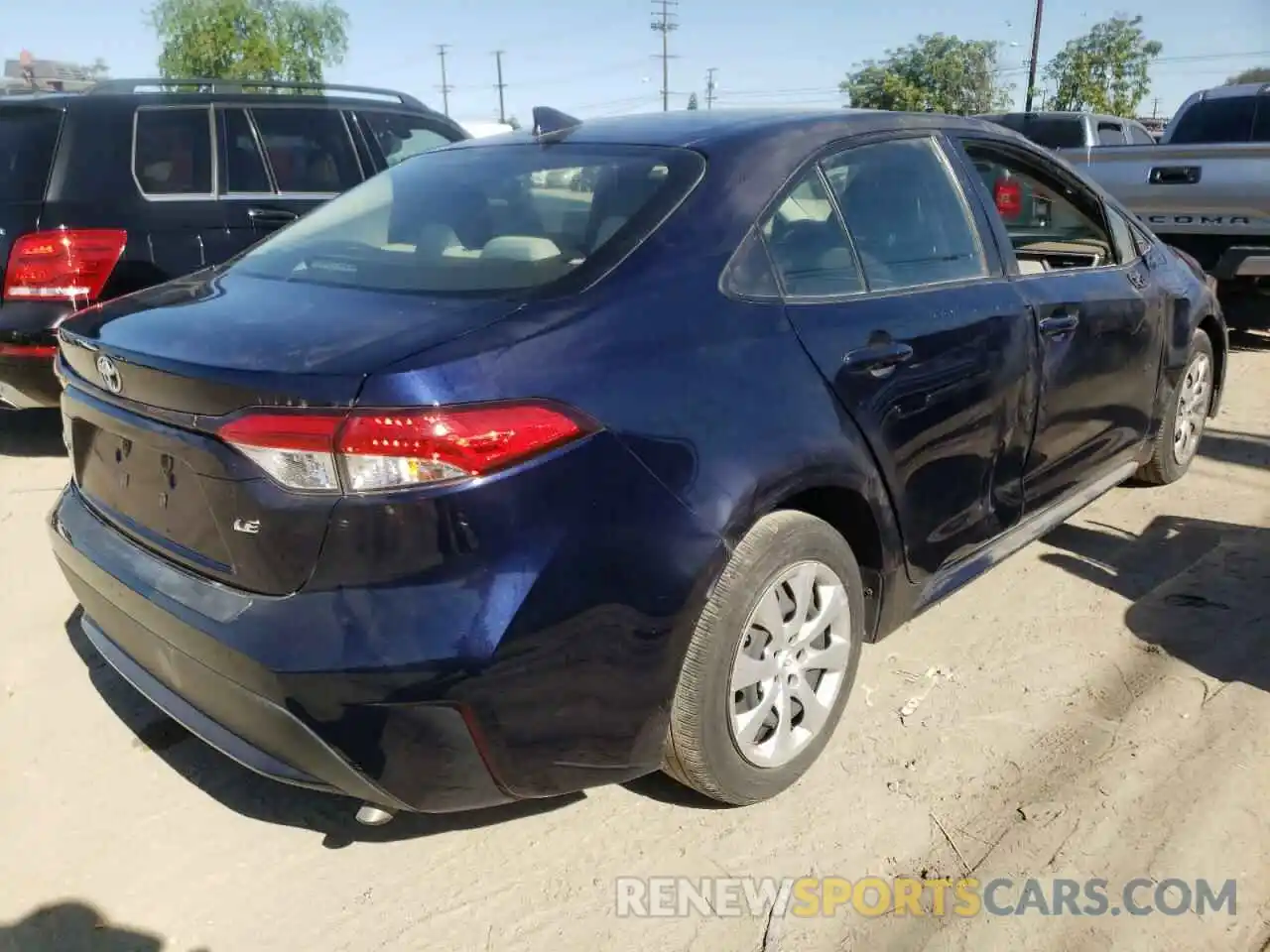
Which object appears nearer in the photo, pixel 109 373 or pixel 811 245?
pixel 109 373

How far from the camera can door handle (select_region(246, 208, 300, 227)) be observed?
17.7 feet

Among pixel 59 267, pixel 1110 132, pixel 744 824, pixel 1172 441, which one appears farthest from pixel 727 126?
pixel 1110 132

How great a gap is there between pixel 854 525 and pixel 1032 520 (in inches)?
43.3

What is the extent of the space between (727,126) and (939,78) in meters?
52.4

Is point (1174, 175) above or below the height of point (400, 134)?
below

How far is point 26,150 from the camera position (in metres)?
4.75

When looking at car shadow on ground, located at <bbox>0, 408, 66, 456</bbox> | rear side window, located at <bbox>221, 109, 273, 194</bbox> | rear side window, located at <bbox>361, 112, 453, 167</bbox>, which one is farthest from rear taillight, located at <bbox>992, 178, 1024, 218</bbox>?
car shadow on ground, located at <bbox>0, 408, 66, 456</bbox>

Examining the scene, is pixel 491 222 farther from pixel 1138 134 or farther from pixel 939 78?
pixel 939 78

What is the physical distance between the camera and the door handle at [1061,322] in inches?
129

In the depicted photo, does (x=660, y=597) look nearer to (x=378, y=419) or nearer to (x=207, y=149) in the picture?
(x=378, y=419)

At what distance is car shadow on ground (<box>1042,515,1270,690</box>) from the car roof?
5.95ft

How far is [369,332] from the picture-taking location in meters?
2.03

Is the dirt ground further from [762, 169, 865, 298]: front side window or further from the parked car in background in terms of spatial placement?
the parked car in background

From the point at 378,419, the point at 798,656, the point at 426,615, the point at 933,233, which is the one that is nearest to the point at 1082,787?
the point at 798,656
